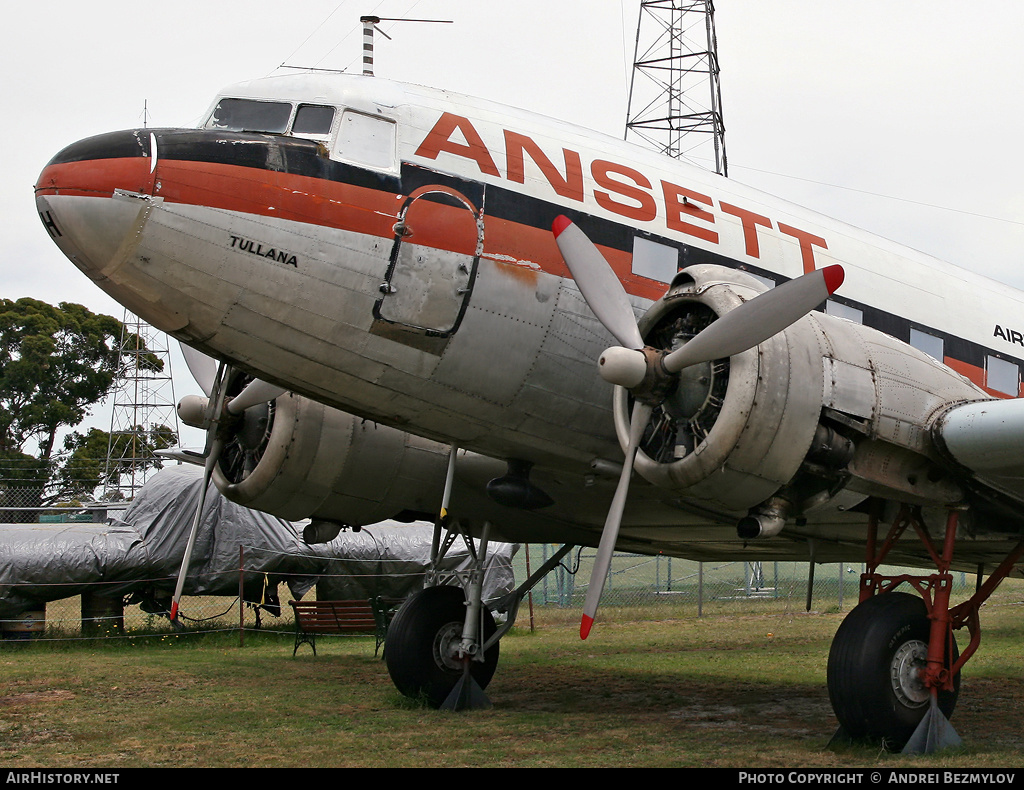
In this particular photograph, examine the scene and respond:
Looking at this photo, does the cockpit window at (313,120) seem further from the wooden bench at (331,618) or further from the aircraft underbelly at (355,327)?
the wooden bench at (331,618)

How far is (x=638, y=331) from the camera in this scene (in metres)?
7.13

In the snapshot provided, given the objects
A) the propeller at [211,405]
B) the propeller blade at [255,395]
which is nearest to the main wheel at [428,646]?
the propeller at [211,405]

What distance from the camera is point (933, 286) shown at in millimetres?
9773

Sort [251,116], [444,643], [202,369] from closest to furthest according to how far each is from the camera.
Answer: [251,116], [444,643], [202,369]

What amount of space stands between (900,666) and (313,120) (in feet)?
17.5

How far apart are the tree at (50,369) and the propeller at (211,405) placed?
2896 centimetres

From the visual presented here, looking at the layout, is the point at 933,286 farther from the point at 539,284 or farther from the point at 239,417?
the point at 239,417

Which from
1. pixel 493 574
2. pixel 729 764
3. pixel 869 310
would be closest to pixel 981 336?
pixel 869 310

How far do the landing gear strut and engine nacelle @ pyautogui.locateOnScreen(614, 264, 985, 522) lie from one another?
0.70 meters

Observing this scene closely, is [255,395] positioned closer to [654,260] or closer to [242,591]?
[654,260]

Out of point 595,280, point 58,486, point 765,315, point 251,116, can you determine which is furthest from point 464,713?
point 58,486

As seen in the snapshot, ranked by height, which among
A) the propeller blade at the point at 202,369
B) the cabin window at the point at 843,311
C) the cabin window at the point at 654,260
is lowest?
the propeller blade at the point at 202,369

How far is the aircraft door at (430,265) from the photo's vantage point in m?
7.00

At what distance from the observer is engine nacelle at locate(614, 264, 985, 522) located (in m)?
6.48
